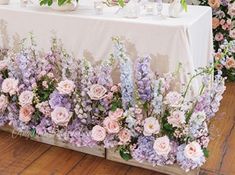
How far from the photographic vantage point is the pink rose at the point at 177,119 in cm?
164

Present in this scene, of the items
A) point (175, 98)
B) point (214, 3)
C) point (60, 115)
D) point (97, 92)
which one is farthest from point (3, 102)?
point (214, 3)

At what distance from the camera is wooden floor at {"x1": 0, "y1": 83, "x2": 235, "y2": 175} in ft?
6.14

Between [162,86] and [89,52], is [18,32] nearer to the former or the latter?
[89,52]

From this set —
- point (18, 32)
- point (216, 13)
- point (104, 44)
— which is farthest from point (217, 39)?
point (18, 32)

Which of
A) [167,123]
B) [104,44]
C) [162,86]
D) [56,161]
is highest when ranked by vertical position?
[104,44]

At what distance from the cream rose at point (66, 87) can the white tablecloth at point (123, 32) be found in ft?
0.61

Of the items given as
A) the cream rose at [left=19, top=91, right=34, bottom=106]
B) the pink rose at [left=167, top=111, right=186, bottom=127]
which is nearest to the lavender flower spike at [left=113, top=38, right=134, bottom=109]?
the pink rose at [left=167, top=111, right=186, bottom=127]

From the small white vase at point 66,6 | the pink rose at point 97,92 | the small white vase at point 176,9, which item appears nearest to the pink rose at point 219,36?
the small white vase at point 176,9

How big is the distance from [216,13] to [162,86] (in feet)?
4.92

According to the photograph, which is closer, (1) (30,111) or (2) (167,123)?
(2) (167,123)

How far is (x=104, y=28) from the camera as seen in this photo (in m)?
1.81

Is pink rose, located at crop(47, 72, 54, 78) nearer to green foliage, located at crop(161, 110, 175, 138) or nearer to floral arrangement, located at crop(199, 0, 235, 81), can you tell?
green foliage, located at crop(161, 110, 175, 138)

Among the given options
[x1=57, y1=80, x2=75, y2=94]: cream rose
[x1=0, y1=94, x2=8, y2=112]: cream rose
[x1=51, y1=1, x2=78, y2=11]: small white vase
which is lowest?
[x1=0, y1=94, x2=8, y2=112]: cream rose

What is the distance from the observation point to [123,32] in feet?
5.79
